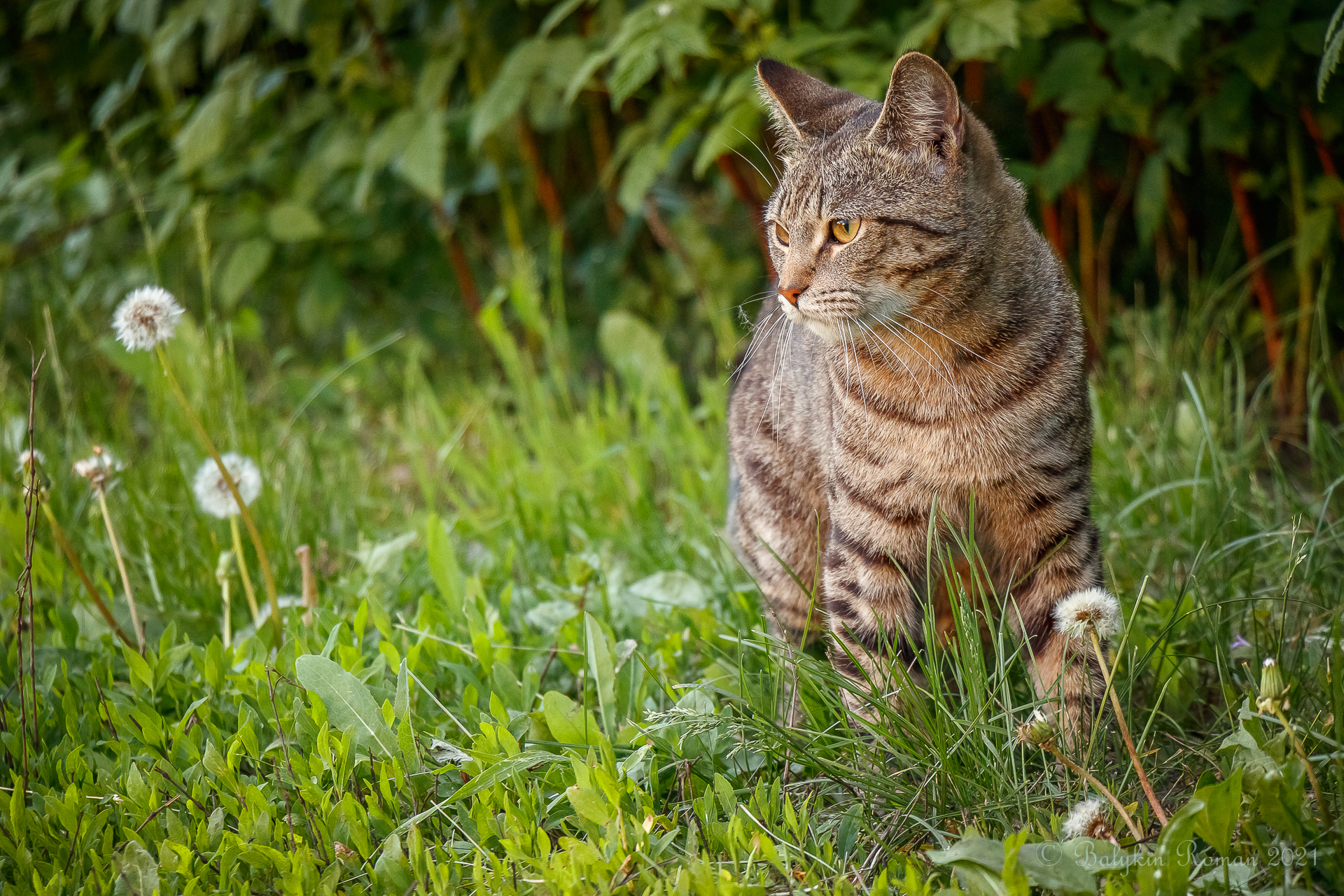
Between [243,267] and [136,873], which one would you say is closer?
[136,873]

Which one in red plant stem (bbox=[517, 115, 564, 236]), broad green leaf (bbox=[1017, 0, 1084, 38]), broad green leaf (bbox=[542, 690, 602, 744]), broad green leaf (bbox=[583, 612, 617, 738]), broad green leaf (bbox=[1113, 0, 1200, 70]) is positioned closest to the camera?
broad green leaf (bbox=[542, 690, 602, 744])

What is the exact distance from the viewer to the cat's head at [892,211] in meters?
1.86

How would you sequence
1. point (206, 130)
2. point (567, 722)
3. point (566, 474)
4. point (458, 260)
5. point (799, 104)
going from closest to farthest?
1. point (567, 722)
2. point (799, 104)
3. point (566, 474)
4. point (206, 130)
5. point (458, 260)

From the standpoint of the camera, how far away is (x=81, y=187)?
13.0 feet

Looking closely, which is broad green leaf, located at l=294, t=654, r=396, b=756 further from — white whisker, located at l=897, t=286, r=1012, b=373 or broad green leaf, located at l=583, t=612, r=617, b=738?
white whisker, located at l=897, t=286, r=1012, b=373

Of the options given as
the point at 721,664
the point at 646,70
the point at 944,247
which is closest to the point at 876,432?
the point at 944,247

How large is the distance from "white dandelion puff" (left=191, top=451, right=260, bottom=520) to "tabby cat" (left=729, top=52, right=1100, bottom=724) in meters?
1.28

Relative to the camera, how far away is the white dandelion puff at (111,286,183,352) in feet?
6.56

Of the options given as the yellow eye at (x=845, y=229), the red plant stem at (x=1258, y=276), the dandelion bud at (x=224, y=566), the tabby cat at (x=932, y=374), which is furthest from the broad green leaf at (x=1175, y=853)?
the red plant stem at (x=1258, y=276)

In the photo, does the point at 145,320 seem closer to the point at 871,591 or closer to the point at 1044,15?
the point at 871,591

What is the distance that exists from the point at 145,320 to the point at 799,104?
137 cm

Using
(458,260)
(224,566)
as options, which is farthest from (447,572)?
(458,260)

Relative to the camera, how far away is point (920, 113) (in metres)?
1.88

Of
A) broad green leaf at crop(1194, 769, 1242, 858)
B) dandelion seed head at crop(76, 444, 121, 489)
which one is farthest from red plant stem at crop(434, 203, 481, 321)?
broad green leaf at crop(1194, 769, 1242, 858)
